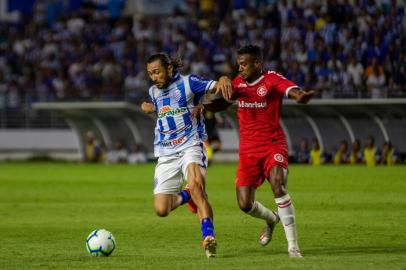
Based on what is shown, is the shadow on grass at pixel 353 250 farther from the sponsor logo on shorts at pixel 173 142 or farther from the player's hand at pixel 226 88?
the player's hand at pixel 226 88

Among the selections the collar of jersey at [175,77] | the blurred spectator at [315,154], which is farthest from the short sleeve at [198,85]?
the blurred spectator at [315,154]

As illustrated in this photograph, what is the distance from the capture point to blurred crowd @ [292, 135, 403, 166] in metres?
28.7

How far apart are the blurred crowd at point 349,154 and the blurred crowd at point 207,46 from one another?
63.4 inches

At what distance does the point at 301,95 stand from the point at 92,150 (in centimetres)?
2672

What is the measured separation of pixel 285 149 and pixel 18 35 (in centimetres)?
3219

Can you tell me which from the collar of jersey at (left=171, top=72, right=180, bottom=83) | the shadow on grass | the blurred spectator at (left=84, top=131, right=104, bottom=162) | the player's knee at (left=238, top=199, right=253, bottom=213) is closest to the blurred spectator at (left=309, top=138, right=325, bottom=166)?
the blurred spectator at (left=84, top=131, right=104, bottom=162)

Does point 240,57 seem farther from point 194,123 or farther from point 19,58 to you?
point 19,58

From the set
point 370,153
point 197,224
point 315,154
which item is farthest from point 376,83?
point 197,224

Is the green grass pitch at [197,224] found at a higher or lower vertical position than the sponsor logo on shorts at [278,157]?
lower

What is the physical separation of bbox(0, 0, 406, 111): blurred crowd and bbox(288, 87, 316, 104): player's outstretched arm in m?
17.8

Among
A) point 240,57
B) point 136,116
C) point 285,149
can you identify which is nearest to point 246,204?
point 285,149

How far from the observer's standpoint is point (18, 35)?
41.9 metres

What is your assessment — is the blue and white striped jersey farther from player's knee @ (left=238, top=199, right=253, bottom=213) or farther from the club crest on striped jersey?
player's knee @ (left=238, top=199, right=253, bottom=213)

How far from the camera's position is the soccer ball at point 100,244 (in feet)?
35.6
